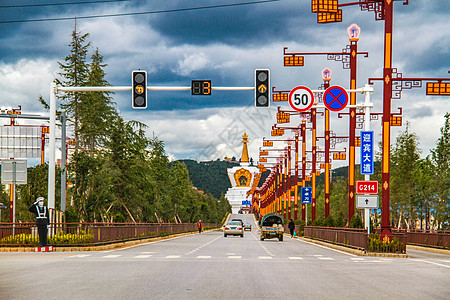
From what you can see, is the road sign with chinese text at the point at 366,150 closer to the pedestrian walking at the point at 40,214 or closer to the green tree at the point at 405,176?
the pedestrian walking at the point at 40,214

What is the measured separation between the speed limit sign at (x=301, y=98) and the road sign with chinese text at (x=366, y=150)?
6082 millimetres

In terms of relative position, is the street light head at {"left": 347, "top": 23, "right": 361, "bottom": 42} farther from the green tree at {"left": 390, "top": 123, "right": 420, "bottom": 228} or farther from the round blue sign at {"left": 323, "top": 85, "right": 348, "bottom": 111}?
the green tree at {"left": 390, "top": 123, "right": 420, "bottom": 228}

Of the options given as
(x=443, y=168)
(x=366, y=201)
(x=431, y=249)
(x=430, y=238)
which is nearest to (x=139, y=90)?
(x=366, y=201)

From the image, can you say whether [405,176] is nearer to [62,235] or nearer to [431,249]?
[431,249]

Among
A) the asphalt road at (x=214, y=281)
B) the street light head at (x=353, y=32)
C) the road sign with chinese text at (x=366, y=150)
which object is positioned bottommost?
the asphalt road at (x=214, y=281)

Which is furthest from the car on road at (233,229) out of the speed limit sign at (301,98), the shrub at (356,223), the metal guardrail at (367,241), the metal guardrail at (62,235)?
the speed limit sign at (301,98)

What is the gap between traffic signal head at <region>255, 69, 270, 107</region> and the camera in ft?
85.9

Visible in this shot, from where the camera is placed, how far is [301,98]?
29266 millimetres

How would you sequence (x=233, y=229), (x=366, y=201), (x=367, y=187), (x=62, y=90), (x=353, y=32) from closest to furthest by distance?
(x=366, y=201), (x=62, y=90), (x=367, y=187), (x=353, y=32), (x=233, y=229)

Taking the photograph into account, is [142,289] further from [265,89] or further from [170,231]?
[170,231]

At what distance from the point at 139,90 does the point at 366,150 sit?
13.7m

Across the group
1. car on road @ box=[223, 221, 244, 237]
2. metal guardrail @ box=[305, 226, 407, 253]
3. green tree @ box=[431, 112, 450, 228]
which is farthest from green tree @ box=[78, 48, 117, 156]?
green tree @ box=[431, 112, 450, 228]

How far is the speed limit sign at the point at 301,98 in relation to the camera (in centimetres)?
2911

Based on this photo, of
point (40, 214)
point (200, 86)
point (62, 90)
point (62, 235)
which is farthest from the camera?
point (62, 90)
